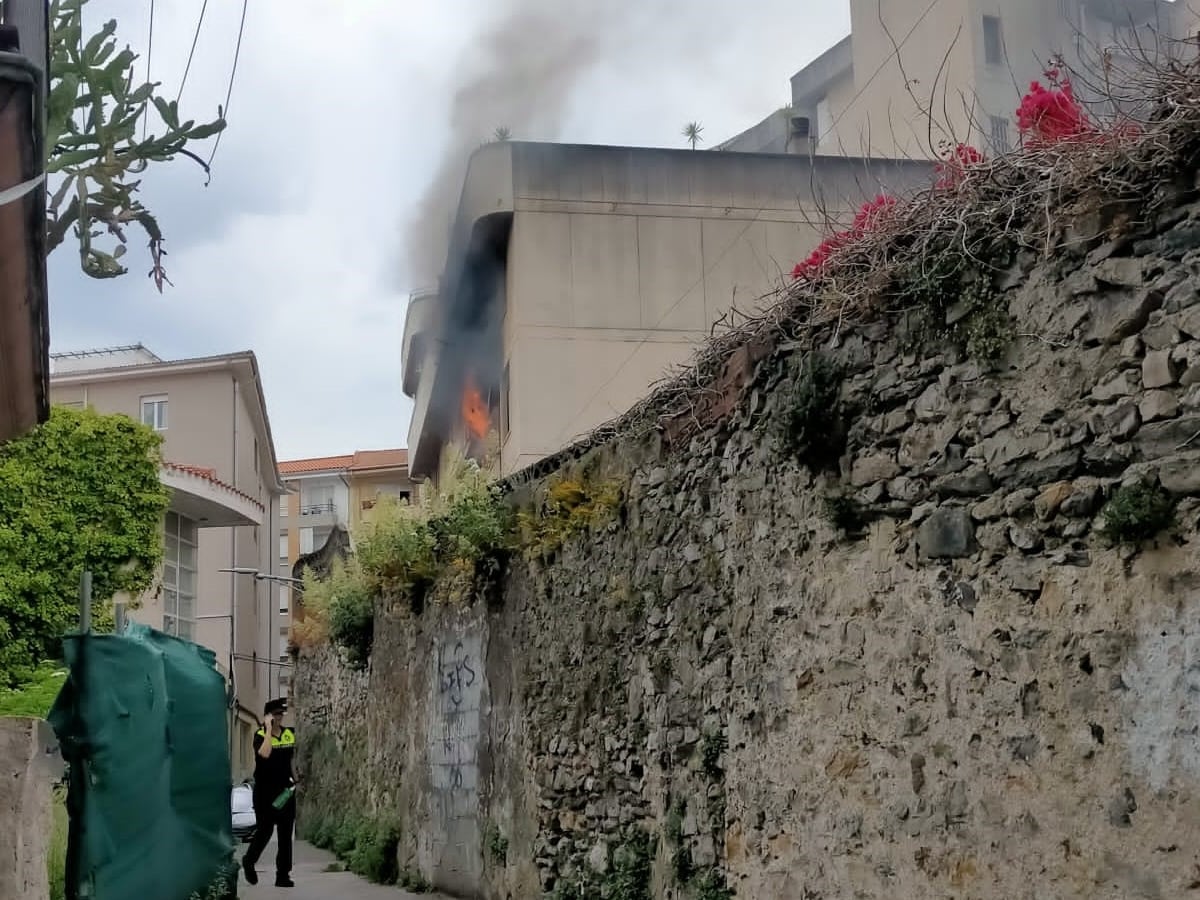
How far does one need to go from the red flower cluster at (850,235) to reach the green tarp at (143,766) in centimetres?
415

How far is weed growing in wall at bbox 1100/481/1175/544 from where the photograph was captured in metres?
4.45

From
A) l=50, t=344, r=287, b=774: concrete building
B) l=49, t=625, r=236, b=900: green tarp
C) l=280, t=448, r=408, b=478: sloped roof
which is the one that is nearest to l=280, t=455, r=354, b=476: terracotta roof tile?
l=280, t=448, r=408, b=478: sloped roof

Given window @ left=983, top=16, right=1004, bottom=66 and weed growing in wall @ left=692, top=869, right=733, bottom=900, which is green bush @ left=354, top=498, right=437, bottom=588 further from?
window @ left=983, top=16, right=1004, bottom=66

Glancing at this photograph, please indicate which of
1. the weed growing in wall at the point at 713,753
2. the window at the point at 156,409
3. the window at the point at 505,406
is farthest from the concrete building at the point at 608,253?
the window at the point at 156,409

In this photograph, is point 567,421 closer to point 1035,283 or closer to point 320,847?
point 320,847

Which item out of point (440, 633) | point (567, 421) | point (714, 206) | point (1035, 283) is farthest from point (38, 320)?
point (714, 206)

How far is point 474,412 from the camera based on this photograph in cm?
2142

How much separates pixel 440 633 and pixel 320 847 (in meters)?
7.97

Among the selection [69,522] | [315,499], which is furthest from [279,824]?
[315,499]

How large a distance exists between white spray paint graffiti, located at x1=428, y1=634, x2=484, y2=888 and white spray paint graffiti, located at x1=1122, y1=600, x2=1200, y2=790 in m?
7.95

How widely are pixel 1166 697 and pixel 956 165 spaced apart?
242cm

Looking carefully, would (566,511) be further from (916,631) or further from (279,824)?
(279,824)

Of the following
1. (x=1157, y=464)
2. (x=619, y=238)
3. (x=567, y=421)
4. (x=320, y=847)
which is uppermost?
(x=619, y=238)

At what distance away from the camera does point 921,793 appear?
18.2 ft
